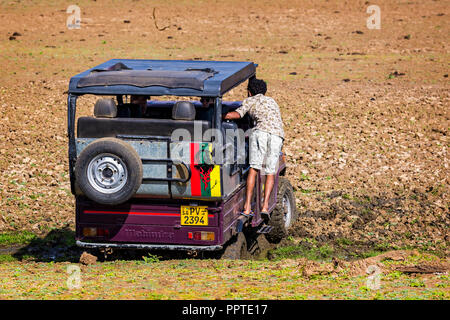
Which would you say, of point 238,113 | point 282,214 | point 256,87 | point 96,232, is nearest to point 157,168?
point 96,232

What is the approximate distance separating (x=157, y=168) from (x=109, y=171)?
0.56 m

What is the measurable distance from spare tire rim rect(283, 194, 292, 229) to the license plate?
9.86 ft

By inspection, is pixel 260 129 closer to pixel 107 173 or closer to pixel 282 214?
pixel 282 214

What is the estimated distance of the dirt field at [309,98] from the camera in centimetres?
1262

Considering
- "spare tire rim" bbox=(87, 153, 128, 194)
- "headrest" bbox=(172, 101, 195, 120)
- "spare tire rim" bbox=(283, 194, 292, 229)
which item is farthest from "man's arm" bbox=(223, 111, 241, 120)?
"spare tire rim" bbox=(283, 194, 292, 229)

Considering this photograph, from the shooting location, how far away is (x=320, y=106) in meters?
18.9

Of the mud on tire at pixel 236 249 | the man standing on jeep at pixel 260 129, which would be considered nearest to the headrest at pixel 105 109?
the man standing on jeep at pixel 260 129

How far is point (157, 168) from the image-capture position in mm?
9109

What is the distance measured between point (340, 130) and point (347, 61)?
26.0ft

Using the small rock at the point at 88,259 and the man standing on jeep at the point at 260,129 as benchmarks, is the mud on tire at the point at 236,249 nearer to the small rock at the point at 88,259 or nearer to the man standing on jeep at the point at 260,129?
the man standing on jeep at the point at 260,129

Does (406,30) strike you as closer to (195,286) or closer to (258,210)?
(258,210)

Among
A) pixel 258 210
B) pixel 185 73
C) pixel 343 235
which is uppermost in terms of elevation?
pixel 185 73

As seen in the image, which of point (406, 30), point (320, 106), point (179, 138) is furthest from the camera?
point (406, 30)

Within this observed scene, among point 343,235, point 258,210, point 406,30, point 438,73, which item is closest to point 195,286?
point 258,210
